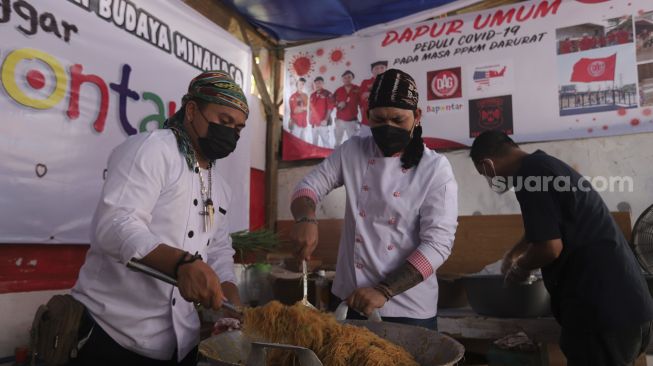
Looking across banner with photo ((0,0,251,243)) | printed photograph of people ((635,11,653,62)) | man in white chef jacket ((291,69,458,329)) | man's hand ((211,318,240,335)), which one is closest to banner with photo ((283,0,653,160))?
printed photograph of people ((635,11,653,62))

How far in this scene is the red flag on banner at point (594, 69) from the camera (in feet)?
12.1

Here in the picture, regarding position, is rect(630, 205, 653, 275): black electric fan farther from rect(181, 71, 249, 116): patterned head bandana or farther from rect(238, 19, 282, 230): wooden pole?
rect(238, 19, 282, 230): wooden pole

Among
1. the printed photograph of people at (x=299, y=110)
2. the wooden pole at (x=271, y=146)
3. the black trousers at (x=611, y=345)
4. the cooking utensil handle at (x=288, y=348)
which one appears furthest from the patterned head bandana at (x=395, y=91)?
the wooden pole at (x=271, y=146)

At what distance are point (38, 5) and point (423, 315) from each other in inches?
104

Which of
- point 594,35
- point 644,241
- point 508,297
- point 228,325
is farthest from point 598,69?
point 228,325

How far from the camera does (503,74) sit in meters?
4.07

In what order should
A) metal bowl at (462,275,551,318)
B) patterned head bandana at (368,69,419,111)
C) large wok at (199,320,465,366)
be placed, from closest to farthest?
large wok at (199,320,465,366), patterned head bandana at (368,69,419,111), metal bowl at (462,275,551,318)

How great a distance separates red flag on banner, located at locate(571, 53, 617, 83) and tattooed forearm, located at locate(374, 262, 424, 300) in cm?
288

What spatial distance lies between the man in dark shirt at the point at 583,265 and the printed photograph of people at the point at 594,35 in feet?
6.60

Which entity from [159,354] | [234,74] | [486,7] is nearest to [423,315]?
[159,354]

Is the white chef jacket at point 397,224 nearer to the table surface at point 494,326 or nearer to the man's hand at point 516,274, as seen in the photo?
the man's hand at point 516,274

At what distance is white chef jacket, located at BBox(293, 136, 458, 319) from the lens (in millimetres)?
1944

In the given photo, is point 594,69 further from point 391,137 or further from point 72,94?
point 72,94

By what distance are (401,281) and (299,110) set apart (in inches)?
133
